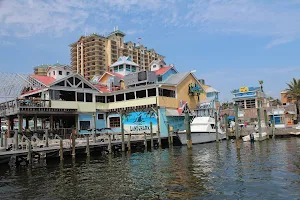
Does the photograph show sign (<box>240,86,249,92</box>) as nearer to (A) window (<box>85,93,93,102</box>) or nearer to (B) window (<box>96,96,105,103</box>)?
(B) window (<box>96,96,105,103</box>)

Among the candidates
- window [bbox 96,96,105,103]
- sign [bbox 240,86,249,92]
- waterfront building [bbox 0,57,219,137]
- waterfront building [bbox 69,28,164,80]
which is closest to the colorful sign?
waterfront building [bbox 0,57,219,137]

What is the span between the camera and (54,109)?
37344mm

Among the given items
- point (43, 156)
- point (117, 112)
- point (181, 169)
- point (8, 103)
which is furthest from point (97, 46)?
point (181, 169)

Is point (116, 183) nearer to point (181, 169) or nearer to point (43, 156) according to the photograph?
point (181, 169)

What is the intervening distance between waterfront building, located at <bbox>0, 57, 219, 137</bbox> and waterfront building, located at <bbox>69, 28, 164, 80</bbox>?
77751 millimetres

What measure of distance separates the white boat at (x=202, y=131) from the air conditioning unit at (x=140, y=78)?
9.49 metres

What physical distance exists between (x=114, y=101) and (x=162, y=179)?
29.8 meters

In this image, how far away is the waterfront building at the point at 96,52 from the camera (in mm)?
125375

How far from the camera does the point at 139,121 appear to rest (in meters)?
43.3

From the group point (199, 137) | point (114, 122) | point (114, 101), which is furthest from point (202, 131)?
point (114, 101)

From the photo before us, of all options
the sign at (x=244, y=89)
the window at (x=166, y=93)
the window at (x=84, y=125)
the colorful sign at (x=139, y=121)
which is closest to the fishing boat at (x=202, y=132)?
the colorful sign at (x=139, y=121)

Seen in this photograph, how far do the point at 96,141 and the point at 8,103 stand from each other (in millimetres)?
11938

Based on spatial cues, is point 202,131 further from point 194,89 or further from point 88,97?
point 88,97

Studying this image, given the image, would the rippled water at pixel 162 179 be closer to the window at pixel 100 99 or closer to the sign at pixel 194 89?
the window at pixel 100 99
